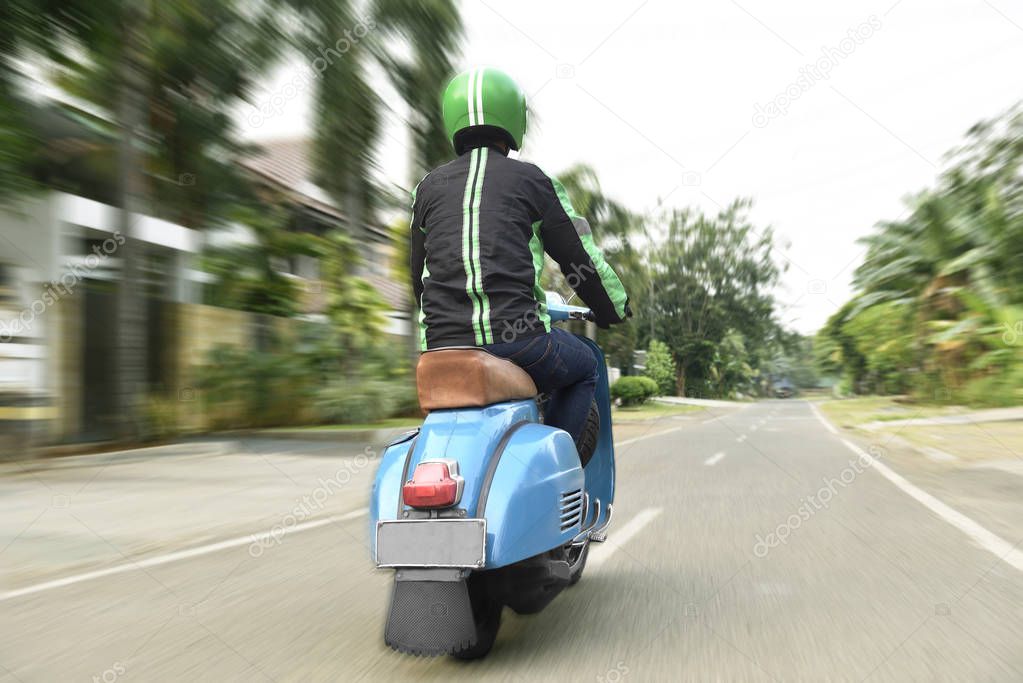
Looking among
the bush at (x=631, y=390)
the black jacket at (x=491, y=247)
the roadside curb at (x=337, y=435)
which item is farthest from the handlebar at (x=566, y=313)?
the bush at (x=631, y=390)

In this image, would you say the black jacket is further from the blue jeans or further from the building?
the building

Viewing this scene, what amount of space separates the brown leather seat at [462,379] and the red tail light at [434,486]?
271 millimetres

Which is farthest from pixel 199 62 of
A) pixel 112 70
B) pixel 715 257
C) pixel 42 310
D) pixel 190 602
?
pixel 715 257

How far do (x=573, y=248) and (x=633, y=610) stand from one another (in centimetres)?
155

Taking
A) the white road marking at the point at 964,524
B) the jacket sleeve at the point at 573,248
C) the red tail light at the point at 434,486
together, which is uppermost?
the jacket sleeve at the point at 573,248

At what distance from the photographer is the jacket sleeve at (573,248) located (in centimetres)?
296

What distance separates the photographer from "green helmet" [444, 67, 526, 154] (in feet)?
9.83

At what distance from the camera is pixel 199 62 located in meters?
11.2

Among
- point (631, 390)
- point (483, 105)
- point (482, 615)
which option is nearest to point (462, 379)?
point (482, 615)

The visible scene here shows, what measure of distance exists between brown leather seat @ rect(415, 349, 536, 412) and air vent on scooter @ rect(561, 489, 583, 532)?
0.41 m

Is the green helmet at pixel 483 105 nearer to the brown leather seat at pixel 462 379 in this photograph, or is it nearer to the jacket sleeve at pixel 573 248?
the jacket sleeve at pixel 573 248

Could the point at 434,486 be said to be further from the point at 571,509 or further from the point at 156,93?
the point at 156,93

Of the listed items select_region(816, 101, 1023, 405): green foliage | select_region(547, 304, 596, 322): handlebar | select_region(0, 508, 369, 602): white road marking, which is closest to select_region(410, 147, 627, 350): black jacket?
select_region(547, 304, 596, 322): handlebar

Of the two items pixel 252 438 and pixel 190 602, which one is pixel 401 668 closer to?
pixel 190 602
